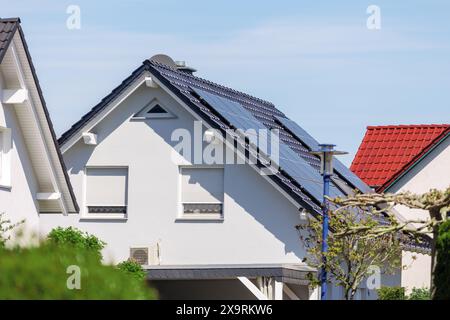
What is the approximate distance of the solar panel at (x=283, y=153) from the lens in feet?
103

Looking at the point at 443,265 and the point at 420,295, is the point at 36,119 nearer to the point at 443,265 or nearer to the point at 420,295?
the point at 420,295

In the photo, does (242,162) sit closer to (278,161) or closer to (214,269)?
(278,161)

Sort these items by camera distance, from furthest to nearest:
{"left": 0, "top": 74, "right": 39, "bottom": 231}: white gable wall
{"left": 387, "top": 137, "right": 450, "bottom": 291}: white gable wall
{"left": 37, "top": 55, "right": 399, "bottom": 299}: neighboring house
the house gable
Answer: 1. {"left": 387, "top": 137, "right": 450, "bottom": 291}: white gable wall
2. {"left": 37, "top": 55, "right": 399, "bottom": 299}: neighboring house
3. the house gable
4. {"left": 0, "top": 74, "right": 39, "bottom": 231}: white gable wall

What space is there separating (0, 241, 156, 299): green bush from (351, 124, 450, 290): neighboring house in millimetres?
30029

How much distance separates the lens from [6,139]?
24688 millimetres

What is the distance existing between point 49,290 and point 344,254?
17.7 metres

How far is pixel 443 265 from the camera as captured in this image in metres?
15.9

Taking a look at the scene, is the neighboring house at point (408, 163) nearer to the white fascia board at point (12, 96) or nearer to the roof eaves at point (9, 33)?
the white fascia board at point (12, 96)

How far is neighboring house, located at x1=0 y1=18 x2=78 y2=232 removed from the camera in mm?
23812

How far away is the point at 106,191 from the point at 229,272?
500 cm

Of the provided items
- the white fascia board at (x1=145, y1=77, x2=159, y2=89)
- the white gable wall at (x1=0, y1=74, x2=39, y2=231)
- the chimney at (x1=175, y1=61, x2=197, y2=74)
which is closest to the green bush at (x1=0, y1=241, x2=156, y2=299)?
the white gable wall at (x1=0, y1=74, x2=39, y2=231)

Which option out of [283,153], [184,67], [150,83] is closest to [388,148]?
[184,67]

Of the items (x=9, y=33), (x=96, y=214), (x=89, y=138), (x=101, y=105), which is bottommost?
(x=96, y=214)

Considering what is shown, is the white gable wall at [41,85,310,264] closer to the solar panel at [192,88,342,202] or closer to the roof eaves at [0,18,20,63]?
the solar panel at [192,88,342,202]
